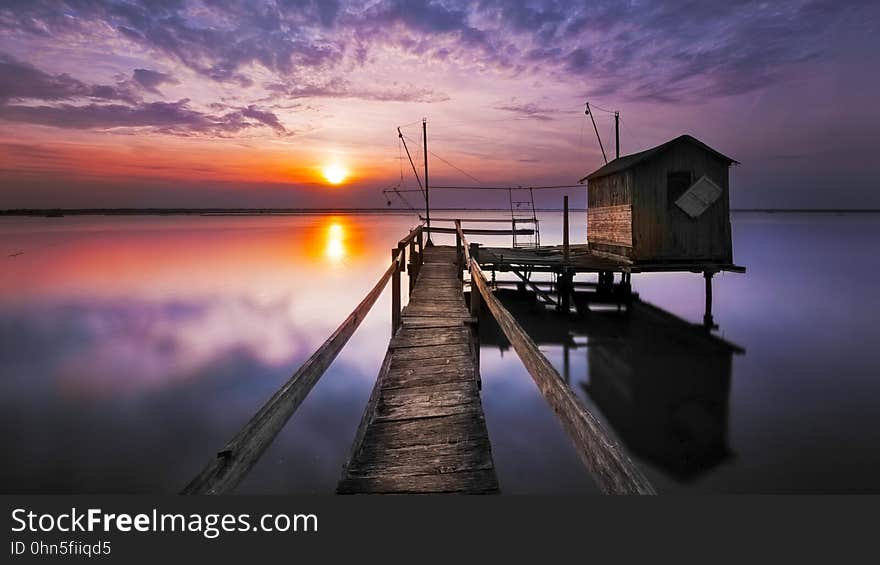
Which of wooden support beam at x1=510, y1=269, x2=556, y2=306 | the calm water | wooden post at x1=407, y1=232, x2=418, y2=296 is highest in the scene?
wooden post at x1=407, y1=232, x2=418, y2=296

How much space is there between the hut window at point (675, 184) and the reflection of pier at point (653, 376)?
5250 millimetres

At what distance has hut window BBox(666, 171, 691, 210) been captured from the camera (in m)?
16.7

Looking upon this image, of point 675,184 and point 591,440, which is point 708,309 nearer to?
point 675,184

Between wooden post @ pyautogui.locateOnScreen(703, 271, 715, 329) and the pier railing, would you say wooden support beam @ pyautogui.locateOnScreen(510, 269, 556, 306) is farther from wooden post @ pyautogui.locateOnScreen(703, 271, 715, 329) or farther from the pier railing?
the pier railing

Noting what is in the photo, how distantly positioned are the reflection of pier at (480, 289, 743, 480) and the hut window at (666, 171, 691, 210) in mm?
5250

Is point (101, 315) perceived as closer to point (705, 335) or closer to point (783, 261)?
point (705, 335)

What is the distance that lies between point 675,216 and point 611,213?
120 inches

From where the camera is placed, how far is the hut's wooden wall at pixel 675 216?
16.8 m

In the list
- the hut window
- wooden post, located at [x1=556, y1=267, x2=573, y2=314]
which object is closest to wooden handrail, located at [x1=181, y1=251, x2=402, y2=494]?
the hut window

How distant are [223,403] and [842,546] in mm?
11653

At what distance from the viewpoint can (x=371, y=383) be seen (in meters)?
12.6

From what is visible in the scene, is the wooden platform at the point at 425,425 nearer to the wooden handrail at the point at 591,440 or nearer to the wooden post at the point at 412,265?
the wooden handrail at the point at 591,440

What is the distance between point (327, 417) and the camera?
1030cm

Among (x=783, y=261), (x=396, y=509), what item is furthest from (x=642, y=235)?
(x=783, y=261)
